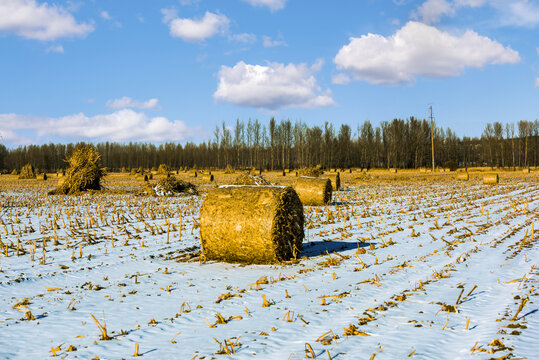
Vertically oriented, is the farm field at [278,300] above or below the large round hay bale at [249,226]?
below

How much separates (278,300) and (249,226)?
2140 mm

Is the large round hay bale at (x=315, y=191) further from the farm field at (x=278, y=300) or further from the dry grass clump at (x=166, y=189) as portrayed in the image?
the dry grass clump at (x=166, y=189)

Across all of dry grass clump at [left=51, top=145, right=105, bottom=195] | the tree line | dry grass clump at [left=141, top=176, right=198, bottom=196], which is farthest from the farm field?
the tree line

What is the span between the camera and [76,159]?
22.6 meters

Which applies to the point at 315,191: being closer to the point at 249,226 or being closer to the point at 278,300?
the point at 249,226

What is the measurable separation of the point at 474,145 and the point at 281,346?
120 meters

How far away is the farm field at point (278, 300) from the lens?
3.80 meters

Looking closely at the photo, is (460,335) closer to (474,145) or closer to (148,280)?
(148,280)

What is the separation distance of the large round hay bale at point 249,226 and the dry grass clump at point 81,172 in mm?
17653

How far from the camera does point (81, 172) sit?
73.5ft

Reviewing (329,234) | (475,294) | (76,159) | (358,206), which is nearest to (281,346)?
(475,294)

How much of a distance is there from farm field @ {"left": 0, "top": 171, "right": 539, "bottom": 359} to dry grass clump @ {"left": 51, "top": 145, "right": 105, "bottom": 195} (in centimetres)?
1406

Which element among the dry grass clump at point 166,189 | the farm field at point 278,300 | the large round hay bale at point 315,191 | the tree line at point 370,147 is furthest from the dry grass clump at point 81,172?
the tree line at point 370,147

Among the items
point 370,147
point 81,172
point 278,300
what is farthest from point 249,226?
point 370,147
